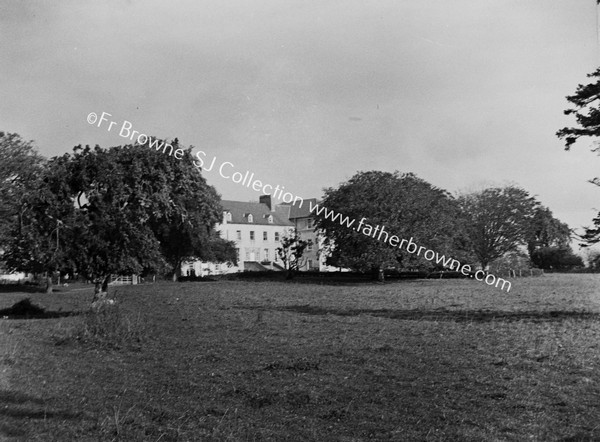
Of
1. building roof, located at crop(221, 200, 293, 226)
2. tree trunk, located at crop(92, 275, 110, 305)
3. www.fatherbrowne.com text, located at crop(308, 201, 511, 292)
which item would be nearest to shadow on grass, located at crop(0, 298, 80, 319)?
tree trunk, located at crop(92, 275, 110, 305)

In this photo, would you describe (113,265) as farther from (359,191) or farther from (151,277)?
(151,277)

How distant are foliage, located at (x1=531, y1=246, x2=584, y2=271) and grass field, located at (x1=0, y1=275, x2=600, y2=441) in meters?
67.0

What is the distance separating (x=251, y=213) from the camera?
10256cm

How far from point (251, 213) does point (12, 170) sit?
193ft

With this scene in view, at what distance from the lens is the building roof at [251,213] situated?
101 meters

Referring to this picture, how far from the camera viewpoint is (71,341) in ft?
50.0

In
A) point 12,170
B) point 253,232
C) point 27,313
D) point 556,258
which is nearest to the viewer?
point 27,313

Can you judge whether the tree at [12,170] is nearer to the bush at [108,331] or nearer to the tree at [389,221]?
the tree at [389,221]

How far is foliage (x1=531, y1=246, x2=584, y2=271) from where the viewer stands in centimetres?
8106

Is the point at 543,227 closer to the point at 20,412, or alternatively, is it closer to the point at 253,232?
the point at 253,232

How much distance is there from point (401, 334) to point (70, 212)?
1413 centimetres

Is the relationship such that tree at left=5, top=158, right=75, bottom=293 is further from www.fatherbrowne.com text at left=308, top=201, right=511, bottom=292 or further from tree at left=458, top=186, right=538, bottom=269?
tree at left=458, top=186, right=538, bottom=269

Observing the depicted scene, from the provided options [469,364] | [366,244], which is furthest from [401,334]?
[366,244]

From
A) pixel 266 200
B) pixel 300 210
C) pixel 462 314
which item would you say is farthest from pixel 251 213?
pixel 462 314
